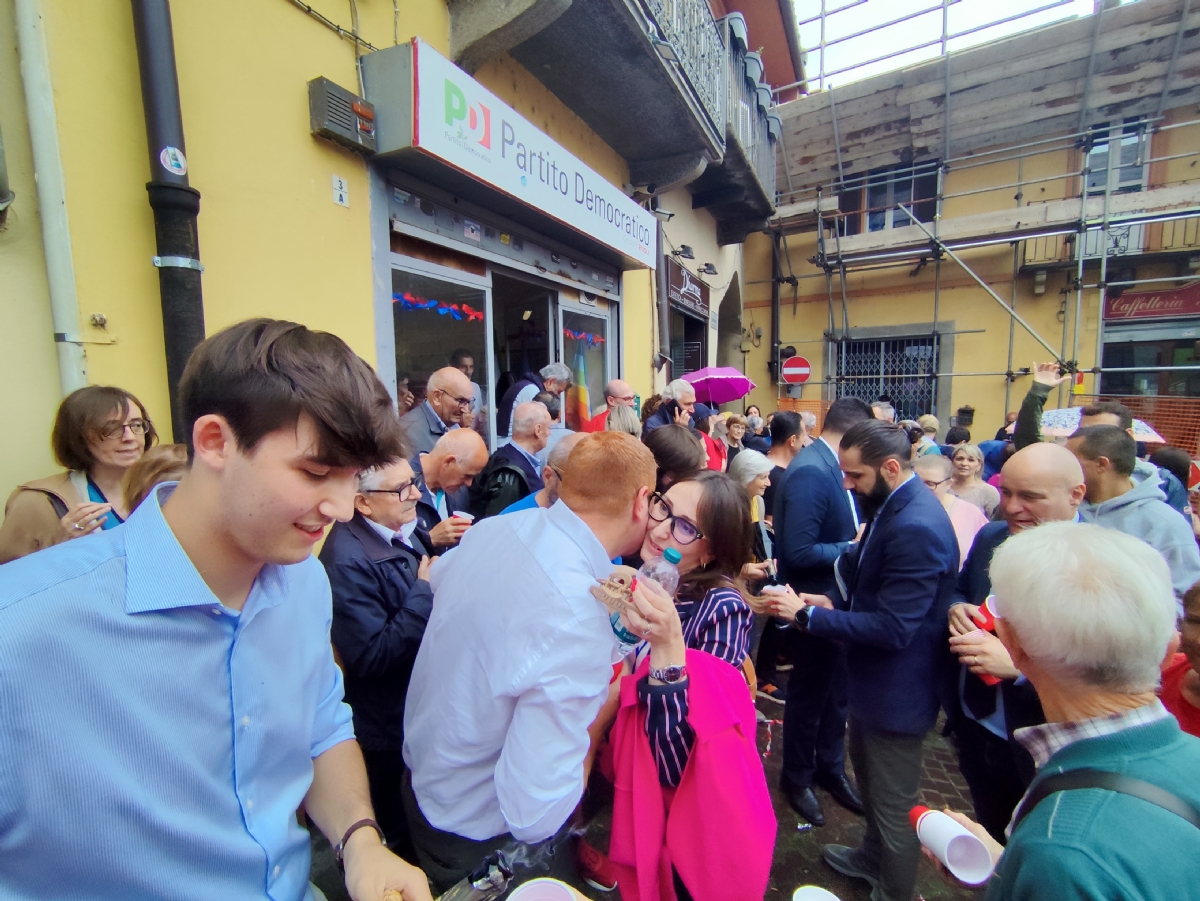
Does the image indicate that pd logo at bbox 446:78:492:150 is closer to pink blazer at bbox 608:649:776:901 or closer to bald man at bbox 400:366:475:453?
bald man at bbox 400:366:475:453

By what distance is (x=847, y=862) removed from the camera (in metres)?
2.53

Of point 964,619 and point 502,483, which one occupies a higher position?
point 502,483

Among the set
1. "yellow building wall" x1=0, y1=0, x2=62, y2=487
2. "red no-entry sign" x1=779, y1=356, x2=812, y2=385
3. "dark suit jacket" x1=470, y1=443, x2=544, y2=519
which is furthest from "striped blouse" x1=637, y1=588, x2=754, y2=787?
"red no-entry sign" x1=779, y1=356, x2=812, y2=385

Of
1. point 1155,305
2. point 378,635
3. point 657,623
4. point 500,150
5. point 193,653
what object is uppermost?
point 500,150

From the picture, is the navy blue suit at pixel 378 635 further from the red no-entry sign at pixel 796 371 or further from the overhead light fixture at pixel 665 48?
the red no-entry sign at pixel 796 371

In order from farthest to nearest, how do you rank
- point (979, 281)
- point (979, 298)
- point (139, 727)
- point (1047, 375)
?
point (979, 298), point (979, 281), point (1047, 375), point (139, 727)

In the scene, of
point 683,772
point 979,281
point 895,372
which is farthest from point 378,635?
point 895,372

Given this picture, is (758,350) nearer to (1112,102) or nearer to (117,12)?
(1112,102)

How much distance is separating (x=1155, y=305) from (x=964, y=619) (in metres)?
13.9

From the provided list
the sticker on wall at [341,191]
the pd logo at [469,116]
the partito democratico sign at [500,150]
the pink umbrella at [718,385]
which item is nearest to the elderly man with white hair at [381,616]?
the sticker on wall at [341,191]

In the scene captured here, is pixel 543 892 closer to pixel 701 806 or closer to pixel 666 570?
pixel 701 806

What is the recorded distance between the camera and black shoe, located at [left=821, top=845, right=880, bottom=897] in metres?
2.46

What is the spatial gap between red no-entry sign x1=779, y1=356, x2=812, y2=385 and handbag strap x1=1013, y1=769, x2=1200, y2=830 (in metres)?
13.1

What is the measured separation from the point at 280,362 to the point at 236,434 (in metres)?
0.14
